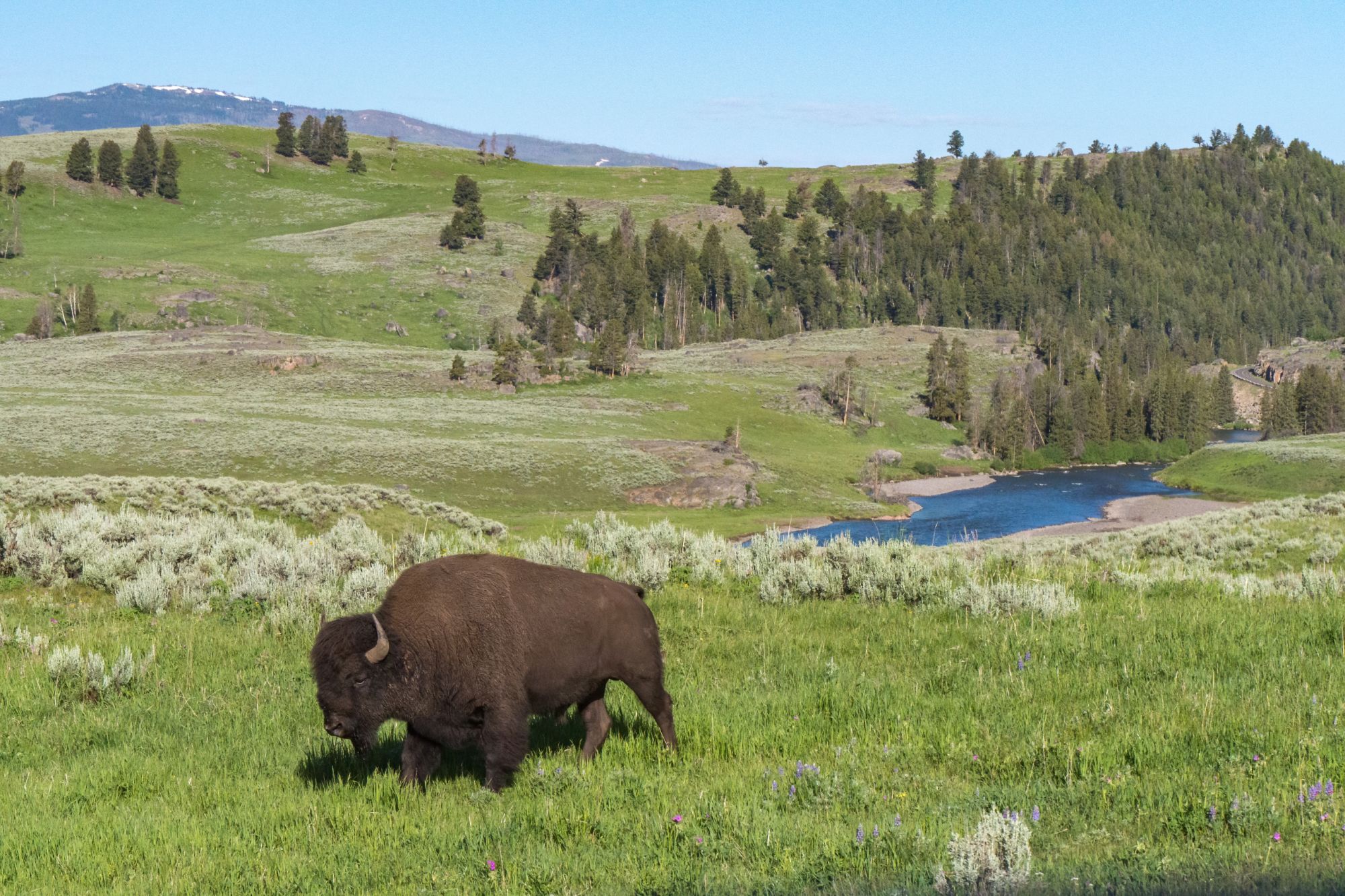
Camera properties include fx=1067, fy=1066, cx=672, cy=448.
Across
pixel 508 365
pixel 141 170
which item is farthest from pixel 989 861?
pixel 141 170

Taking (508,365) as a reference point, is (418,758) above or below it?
above

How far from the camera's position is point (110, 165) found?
7436 inches

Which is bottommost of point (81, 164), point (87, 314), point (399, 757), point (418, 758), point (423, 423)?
point (423, 423)

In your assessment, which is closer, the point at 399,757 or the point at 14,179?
the point at 399,757

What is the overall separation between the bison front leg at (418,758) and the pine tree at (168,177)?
695ft

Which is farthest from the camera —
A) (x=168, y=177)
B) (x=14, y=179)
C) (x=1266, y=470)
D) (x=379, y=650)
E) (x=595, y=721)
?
(x=168, y=177)

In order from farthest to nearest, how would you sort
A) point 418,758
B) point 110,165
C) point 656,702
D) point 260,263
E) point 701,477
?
point 110,165 → point 260,263 → point 701,477 → point 656,702 → point 418,758

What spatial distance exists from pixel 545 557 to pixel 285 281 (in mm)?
146364

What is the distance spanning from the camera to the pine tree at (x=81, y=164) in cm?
18612

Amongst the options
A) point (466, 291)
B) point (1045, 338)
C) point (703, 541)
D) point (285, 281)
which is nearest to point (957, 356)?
point (1045, 338)

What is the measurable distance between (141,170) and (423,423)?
144 m

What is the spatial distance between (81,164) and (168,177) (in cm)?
1403

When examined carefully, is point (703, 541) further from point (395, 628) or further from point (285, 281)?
point (285, 281)

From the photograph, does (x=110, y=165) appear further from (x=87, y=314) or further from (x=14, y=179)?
(x=87, y=314)
